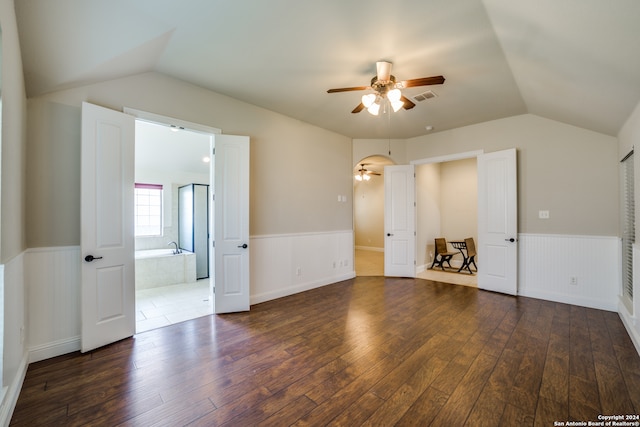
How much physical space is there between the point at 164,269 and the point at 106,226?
2.50 meters

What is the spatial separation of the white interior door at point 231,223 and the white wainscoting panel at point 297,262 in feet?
1.08

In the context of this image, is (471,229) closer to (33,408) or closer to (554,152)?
(554,152)

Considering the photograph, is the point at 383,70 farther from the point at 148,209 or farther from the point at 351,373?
the point at 148,209

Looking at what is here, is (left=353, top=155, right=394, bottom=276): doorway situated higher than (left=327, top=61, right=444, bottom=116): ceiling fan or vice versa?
(left=327, top=61, right=444, bottom=116): ceiling fan

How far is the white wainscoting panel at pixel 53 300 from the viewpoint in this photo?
2354 mm

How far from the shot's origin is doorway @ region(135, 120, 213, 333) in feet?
12.4

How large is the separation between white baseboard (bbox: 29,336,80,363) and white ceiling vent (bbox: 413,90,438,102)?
15.5 feet

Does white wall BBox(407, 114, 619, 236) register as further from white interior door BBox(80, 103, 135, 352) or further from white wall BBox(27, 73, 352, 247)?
white interior door BBox(80, 103, 135, 352)

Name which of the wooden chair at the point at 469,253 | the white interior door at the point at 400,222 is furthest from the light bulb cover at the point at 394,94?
the wooden chair at the point at 469,253

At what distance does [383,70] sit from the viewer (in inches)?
107

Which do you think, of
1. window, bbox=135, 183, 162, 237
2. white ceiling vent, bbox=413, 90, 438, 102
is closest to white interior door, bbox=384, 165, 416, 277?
white ceiling vent, bbox=413, 90, 438, 102

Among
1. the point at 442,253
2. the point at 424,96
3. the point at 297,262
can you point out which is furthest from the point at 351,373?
the point at 442,253

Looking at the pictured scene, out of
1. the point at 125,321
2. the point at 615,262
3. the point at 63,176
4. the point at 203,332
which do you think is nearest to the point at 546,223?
the point at 615,262

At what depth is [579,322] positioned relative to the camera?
3176 millimetres
